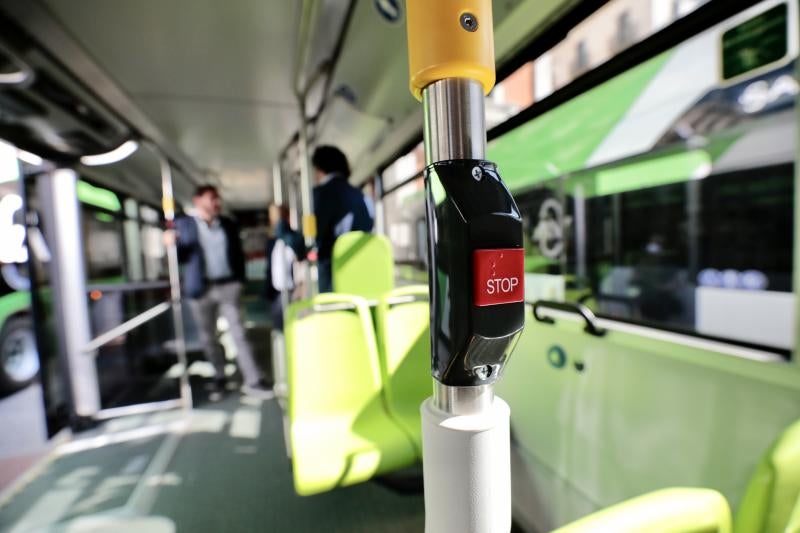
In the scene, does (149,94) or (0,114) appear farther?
(149,94)

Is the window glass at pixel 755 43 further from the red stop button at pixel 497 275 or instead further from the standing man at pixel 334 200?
the standing man at pixel 334 200

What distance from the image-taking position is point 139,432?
2750mm

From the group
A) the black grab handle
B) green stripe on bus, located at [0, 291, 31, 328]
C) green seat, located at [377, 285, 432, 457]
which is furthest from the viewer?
green stripe on bus, located at [0, 291, 31, 328]

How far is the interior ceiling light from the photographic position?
114 inches

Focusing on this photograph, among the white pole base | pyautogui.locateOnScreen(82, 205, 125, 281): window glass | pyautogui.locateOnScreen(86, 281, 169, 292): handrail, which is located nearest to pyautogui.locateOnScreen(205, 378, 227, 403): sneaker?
pyautogui.locateOnScreen(86, 281, 169, 292): handrail

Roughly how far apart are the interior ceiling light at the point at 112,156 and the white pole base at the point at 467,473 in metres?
3.50

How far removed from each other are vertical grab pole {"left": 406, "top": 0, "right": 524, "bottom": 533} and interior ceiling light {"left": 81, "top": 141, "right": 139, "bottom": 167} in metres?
3.44

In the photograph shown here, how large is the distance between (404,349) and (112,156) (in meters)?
2.82

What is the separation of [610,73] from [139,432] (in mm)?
3403

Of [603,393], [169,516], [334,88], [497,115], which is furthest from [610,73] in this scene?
[169,516]

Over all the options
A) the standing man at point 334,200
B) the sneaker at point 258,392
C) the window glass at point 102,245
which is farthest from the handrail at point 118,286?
the standing man at point 334,200

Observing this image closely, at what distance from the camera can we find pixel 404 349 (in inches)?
79.0

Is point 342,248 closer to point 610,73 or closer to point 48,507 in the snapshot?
point 610,73

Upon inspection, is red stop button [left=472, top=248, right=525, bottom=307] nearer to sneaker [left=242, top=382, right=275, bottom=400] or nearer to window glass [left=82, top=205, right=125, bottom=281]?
sneaker [left=242, top=382, right=275, bottom=400]
